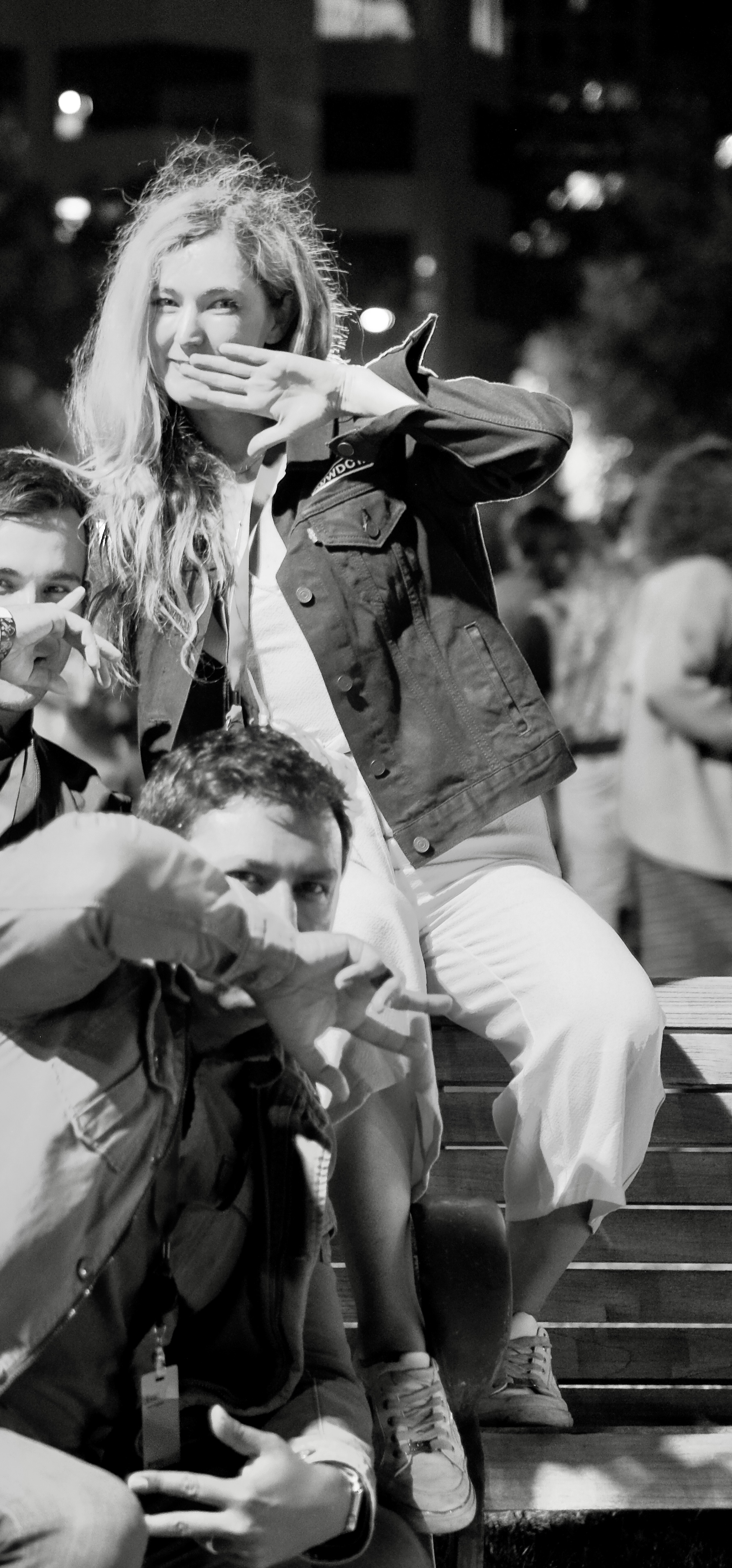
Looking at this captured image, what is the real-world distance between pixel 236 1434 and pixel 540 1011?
815 millimetres

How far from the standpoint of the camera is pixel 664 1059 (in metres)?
2.54

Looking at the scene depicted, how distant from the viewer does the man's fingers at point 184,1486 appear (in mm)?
1450

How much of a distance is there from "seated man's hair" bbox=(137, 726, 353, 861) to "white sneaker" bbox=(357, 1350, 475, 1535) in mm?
605

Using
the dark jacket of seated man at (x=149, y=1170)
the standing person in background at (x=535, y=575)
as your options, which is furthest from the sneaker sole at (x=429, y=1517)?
the standing person in background at (x=535, y=575)

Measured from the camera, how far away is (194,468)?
7.89 feet

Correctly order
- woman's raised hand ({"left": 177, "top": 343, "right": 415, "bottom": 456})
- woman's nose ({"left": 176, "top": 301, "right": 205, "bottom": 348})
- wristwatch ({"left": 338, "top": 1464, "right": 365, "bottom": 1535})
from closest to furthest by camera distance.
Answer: wristwatch ({"left": 338, "top": 1464, "right": 365, "bottom": 1535})
woman's raised hand ({"left": 177, "top": 343, "right": 415, "bottom": 456})
woman's nose ({"left": 176, "top": 301, "right": 205, "bottom": 348})

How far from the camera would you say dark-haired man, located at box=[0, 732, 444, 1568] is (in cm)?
138

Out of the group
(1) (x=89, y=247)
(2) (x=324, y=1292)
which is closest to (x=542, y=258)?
(1) (x=89, y=247)

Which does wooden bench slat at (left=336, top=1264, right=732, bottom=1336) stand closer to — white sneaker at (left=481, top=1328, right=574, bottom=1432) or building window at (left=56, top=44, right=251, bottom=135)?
white sneaker at (left=481, top=1328, right=574, bottom=1432)

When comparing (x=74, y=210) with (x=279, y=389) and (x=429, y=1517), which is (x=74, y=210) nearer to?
(x=279, y=389)

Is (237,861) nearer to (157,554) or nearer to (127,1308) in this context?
(127,1308)

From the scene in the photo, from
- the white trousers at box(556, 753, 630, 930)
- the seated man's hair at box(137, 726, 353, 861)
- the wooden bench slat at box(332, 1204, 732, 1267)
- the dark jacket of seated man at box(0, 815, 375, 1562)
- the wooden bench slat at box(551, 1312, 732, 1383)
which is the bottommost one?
the white trousers at box(556, 753, 630, 930)

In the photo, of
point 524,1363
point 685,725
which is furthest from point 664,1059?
point 685,725

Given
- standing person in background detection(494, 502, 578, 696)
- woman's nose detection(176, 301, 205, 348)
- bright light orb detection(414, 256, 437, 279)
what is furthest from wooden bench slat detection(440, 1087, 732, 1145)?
bright light orb detection(414, 256, 437, 279)
